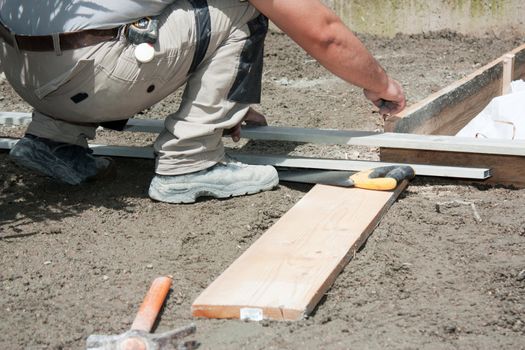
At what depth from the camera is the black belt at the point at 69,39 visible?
9.75 feet

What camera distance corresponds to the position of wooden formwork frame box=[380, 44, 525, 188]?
134 inches

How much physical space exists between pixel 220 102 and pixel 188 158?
0.25m

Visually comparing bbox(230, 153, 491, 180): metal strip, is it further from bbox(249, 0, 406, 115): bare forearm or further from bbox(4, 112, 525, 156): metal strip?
bbox(249, 0, 406, 115): bare forearm

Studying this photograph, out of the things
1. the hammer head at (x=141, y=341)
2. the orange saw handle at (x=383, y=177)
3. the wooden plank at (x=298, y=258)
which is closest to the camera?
the hammer head at (x=141, y=341)

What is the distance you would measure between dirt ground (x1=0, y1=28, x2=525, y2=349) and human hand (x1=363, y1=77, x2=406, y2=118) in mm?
332

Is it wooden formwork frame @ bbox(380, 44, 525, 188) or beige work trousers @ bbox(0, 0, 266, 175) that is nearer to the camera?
beige work trousers @ bbox(0, 0, 266, 175)

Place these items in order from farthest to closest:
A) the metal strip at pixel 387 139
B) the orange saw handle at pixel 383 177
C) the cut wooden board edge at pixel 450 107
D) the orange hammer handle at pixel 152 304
Answer: the cut wooden board edge at pixel 450 107 < the metal strip at pixel 387 139 < the orange saw handle at pixel 383 177 < the orange hammer handle at pixel 152 304

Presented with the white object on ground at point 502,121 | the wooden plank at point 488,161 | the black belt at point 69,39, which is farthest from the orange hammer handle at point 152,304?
the white object on ground at point 502,121

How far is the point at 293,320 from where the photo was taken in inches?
91.4

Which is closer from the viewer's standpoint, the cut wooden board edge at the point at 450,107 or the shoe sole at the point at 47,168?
the shoe sole at the point at 47,168

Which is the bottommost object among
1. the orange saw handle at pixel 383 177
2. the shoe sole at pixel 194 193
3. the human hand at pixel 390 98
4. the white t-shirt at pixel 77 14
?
the shoe sole at pixel 194 193

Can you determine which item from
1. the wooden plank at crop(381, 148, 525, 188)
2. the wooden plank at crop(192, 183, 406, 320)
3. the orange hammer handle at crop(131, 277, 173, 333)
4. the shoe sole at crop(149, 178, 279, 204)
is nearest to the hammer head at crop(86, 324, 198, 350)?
the orange hammer handle at crop(131, 277, 173, 333)

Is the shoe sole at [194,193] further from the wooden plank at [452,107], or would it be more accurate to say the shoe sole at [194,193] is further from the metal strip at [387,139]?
the wooden plank at [452,107]

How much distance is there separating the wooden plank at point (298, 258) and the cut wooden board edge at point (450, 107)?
1.42 feet
